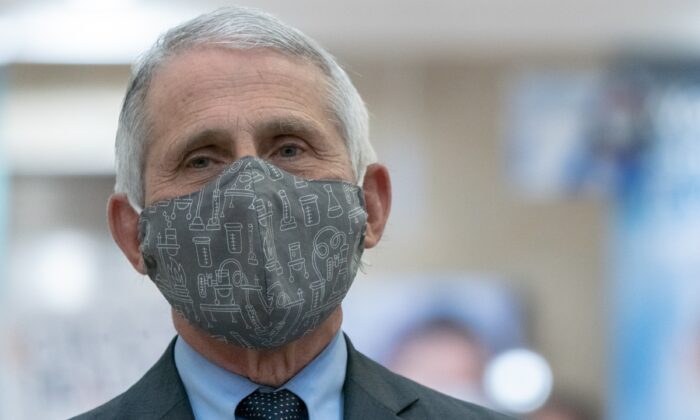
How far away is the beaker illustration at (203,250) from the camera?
2092 millimetres

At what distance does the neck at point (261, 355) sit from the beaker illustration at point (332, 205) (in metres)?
0.21

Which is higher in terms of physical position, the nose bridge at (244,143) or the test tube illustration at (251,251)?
the nose bridge at (244,143)

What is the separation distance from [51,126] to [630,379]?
3.36 m

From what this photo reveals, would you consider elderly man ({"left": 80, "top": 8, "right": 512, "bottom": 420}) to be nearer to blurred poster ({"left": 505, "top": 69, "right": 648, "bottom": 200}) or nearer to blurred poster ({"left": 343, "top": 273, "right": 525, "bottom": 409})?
blurred poster ({"left": 343, "top": 273, "right": 525, "bottom": 409})

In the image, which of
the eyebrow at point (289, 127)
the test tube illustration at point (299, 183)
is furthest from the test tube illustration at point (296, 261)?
the eyebrow at point (289, 127)

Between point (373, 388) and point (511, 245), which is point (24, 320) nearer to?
point (511, 245)

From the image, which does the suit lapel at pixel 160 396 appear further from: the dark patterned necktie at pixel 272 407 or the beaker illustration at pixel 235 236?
the beaker illustration at pixel 235 236

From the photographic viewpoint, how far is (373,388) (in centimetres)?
230

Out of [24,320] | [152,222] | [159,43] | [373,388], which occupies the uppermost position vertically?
[159,43]

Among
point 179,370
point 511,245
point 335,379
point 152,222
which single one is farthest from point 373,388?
point 511,245

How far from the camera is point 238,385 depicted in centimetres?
219

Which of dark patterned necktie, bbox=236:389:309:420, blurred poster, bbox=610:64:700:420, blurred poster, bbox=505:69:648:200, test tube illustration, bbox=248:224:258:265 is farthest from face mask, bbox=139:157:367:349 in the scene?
blurred poster, bbox=610:64:700:420

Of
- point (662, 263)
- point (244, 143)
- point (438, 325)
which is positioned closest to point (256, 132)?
point (244, 143)

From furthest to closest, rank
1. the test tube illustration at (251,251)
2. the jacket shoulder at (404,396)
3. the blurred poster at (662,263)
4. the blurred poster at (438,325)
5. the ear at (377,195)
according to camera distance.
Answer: the blurred poster at (662,263) < the blurred poster at (438,325) < the ear at (377,195) < the jacket shoulder at (404,396) < the test tube illustration at (251,251)
